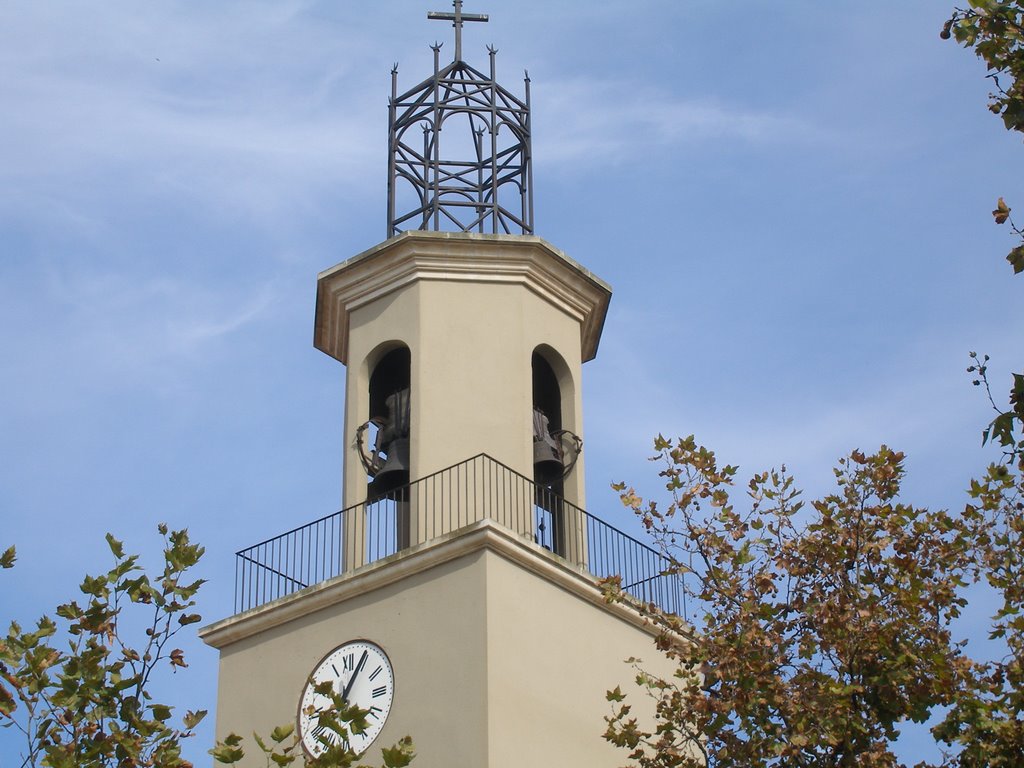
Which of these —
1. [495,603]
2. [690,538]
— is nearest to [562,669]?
[495,603]

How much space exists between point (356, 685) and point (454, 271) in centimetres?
461

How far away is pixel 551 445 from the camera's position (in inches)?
915

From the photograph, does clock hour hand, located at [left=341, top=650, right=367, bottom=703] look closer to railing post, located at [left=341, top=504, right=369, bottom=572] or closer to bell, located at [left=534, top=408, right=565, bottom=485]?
railing post, located at [left=341, top=504, right=369, bottom=572]

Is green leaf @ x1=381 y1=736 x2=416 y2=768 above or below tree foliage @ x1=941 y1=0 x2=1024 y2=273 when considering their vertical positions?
below

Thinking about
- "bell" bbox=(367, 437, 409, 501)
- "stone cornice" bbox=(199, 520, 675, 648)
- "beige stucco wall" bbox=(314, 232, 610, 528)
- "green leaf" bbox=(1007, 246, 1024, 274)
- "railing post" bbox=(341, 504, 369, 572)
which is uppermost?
"beige stucco wall" bbox=(314, 232, 610, 528)

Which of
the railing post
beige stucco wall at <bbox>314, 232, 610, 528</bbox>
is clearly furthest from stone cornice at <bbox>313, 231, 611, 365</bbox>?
the railing post

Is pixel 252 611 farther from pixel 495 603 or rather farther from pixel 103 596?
pixel 103 596

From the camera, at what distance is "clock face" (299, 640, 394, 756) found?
69.1 ft

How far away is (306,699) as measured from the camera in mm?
21719

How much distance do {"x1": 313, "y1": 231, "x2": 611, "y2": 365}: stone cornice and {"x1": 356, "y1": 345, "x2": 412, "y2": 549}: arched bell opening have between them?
1.92 feet

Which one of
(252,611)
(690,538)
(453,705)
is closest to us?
(690,538)

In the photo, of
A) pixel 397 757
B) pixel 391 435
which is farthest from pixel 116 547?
pixel 391 435

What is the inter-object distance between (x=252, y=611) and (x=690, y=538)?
601 cm

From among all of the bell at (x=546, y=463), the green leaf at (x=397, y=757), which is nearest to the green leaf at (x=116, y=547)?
the green leaf at (x=397, y=757)
